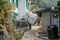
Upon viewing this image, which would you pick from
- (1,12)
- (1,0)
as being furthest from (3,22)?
(1,0)

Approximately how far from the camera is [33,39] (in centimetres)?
1129

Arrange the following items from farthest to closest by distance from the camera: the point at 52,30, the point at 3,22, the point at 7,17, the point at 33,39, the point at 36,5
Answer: the point at 36,5
the point at 52,30
the point at 33,39
the point at 7,17
the point at 3,22

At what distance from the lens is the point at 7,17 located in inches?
275

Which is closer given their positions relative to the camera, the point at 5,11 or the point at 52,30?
the point at 5,11

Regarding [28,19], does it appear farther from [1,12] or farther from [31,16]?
[1,12]

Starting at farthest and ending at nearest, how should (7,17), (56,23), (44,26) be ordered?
(44,26) → (56,23) → (7,17)

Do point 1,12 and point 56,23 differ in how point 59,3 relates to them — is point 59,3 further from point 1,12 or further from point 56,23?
point 1,12

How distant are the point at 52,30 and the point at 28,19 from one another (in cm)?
466

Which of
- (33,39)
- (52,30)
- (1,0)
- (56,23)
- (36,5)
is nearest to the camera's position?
(1,0)

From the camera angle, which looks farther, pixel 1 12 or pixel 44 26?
pixel 44 26

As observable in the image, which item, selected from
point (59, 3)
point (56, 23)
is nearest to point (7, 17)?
point (59, 3)

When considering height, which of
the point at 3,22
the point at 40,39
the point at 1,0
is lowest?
the point at 40,39

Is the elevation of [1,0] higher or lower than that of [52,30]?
higher

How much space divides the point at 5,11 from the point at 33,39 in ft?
16.2
